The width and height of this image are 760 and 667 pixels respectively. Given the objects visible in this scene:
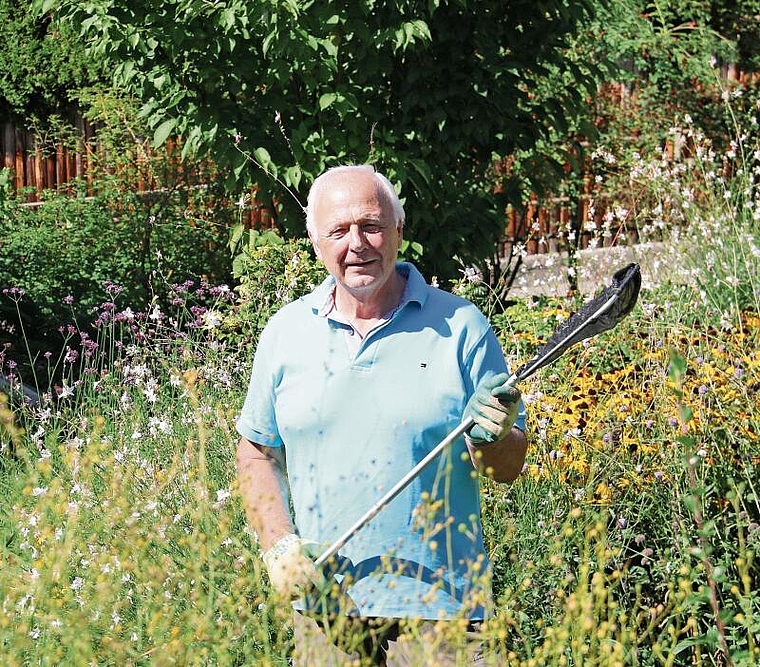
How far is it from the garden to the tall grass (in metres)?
0.01

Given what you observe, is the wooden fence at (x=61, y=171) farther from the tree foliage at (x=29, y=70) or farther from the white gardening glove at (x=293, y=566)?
A: the white gardening glove at (x=293, y=566)

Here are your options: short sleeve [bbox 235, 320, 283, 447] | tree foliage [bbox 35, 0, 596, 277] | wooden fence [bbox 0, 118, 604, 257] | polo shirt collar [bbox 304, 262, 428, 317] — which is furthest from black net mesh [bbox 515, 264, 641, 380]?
wooden fence [bbox 0, 118, 604, 257]

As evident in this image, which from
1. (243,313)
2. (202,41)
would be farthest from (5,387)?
(202,41)

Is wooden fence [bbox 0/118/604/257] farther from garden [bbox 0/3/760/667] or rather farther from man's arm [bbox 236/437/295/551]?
man's arm [bbox 236/437/295/551]

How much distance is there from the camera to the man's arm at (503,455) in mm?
2422

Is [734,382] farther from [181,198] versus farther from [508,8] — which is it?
[181,198]

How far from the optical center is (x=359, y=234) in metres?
2.53

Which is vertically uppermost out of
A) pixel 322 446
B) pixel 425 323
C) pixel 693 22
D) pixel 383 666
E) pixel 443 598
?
pixel 693 22

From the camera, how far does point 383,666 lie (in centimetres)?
246

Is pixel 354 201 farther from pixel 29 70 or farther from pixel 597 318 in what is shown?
pixel 29 70

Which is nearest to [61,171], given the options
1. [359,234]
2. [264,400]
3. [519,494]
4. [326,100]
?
[326,100]

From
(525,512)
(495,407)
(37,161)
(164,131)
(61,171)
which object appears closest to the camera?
(495,407)

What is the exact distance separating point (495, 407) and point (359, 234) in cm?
49

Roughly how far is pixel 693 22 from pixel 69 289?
7.13 meters
